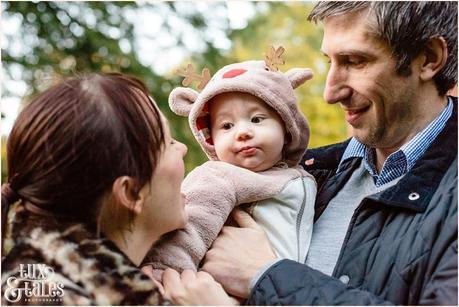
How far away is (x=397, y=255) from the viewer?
1893mm

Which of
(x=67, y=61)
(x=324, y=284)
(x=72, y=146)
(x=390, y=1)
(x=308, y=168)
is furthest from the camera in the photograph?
(x=67, y=61)

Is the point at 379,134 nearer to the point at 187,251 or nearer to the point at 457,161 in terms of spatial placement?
the point at 457,161

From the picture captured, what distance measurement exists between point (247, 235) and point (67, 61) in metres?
3.27

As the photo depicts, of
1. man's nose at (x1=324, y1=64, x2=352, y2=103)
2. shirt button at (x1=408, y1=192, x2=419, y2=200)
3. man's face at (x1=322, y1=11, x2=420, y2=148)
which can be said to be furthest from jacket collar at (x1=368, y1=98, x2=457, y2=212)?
man's nose at (x1=324, y1=64, x2=352, y2=103)

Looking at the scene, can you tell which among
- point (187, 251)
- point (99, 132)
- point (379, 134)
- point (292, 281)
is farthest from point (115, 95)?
point (379, 134)

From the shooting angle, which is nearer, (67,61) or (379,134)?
(379,134)

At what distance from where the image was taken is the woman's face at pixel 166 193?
1893 millimetres

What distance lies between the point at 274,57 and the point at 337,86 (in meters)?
0.22

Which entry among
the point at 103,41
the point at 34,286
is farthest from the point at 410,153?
the point at 103,41

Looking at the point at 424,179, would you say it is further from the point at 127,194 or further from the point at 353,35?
the point at 127,194

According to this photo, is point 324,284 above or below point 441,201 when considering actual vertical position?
below

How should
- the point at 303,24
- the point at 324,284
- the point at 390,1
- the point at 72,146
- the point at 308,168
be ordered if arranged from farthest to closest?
the point at 303,24 → the point at 308,168 → the point at 390,1 → the point at 324,284 → the point at 72,146

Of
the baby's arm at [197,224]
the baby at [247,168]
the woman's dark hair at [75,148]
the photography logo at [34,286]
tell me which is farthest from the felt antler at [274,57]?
the photography logo at [34,286]

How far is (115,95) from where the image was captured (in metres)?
1.82
